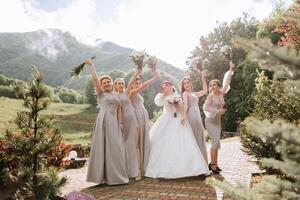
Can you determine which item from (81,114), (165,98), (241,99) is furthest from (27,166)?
(81,114)

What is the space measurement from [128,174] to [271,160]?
24.1ft

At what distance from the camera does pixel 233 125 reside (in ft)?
113

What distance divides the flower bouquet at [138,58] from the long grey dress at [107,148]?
3.03 feet

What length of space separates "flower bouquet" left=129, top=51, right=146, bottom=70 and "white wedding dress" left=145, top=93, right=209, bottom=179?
4.44 ft

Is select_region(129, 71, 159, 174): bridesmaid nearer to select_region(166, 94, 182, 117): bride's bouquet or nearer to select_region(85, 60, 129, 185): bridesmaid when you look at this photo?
select_region(166, 94, 182, 117): bride's bouquet

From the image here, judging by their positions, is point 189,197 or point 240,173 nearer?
point 189,197

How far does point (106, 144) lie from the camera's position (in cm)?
882

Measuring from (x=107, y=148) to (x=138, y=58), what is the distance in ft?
7.10

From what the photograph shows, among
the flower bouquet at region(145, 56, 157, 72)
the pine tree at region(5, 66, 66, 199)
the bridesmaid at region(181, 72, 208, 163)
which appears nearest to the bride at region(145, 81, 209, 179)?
the bridesmaid at region(181, 72, 208, 163)

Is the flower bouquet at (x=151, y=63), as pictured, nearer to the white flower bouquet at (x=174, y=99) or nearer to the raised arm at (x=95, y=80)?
the white flower bouquet at (x=174, y=99)

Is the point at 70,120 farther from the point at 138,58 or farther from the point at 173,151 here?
the point at 138,58

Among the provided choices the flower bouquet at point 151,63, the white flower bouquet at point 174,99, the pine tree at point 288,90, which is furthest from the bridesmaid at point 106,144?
the pine tree at point 288,90

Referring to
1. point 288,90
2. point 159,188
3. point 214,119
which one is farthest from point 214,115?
point 288,90

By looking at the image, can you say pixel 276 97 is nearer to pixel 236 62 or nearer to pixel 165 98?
pixel 165 98
